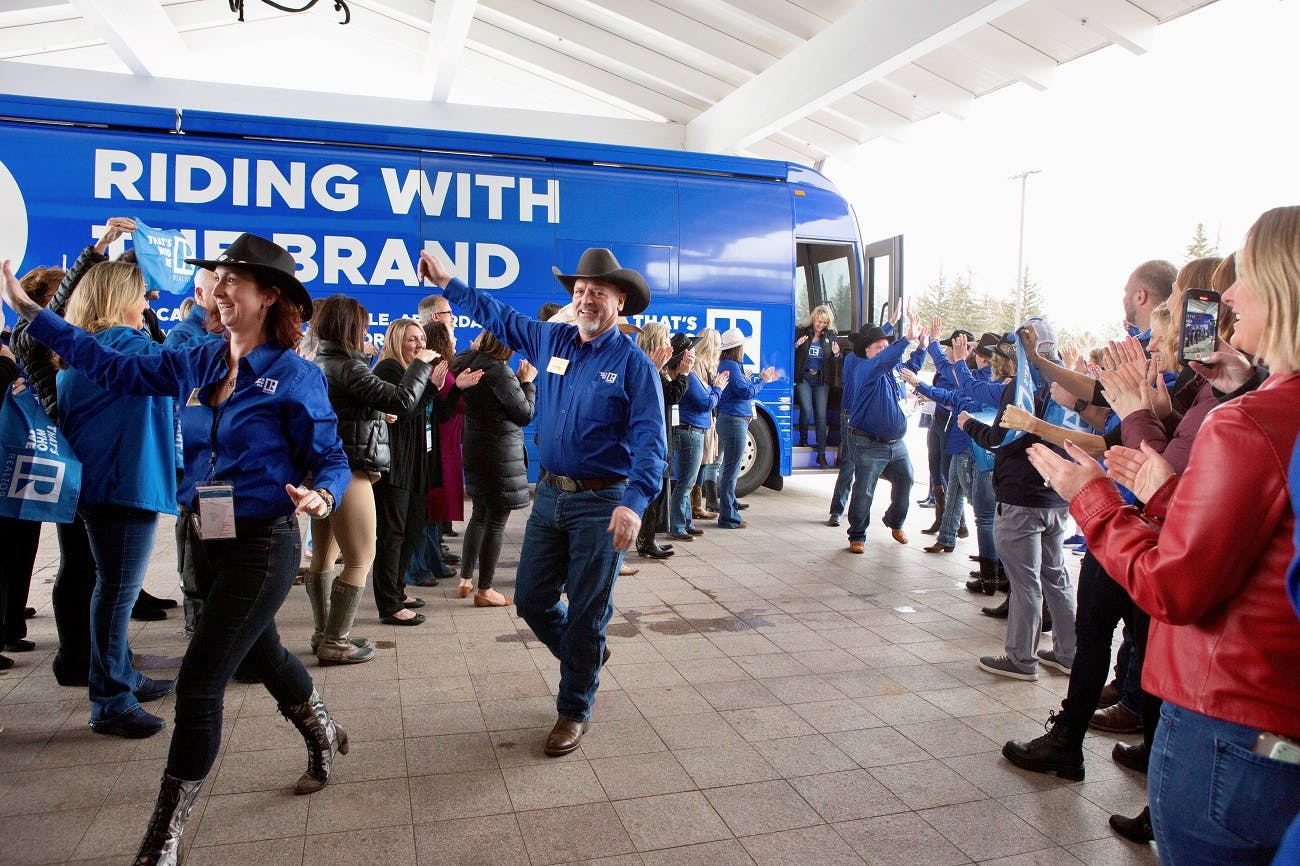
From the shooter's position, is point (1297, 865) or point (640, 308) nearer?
point (1297, 865)

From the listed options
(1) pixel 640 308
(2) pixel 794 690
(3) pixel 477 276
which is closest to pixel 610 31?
(3) pixel 477 276

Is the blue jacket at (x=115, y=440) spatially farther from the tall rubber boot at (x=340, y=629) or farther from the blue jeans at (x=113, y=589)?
the tall rubber boot at (x=340, y=629)

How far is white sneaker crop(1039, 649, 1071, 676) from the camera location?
443cm

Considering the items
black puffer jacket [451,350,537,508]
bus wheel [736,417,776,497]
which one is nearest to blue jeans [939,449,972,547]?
bus wheel [736,417,776,497]

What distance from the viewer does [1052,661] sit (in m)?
4.51

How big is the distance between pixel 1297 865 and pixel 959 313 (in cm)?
4255

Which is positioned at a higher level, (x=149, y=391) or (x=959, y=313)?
(x=959, y=313)

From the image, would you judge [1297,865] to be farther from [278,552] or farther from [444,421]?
[444,421]

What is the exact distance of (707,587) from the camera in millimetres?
5988

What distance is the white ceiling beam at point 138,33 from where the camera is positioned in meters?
10.6

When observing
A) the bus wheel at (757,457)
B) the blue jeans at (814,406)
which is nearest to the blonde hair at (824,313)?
the blue jeans at (814,406)

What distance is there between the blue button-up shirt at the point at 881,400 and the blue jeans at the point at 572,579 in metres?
4.18

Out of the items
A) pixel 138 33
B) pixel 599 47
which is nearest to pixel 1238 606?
pixel 599 47

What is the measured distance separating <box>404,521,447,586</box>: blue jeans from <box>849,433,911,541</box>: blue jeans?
134 inches
